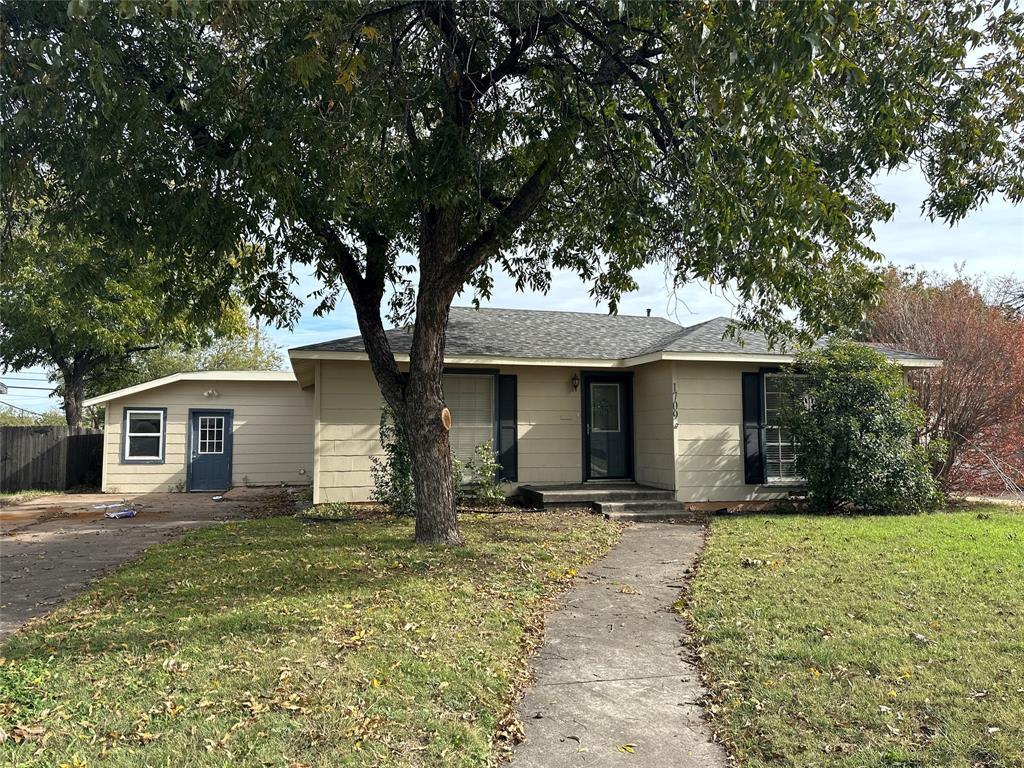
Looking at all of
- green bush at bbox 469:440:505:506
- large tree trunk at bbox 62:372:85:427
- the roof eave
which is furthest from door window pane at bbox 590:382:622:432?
large tree trunk at bbox 62:372:85:427

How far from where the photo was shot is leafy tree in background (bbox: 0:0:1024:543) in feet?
18.1

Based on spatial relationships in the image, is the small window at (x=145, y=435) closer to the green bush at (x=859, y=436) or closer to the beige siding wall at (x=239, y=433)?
the beige siding wall at (x=239, y=433)

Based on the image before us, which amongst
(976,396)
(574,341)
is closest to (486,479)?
(574,341)

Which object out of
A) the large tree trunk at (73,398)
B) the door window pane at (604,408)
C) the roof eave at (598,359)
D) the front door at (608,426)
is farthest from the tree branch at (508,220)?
the large tree trunk at (73,398)

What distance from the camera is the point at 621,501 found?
11438 millimetres

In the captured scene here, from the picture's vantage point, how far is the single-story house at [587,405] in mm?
11438

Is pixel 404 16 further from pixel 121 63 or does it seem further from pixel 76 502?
pixel 76 502

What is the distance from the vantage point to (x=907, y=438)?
11141 millimetres

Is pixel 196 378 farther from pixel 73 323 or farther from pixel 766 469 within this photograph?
pixel 766 469

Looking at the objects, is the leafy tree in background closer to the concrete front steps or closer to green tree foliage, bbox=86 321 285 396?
the concrete front steps

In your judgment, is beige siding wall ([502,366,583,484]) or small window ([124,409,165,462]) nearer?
beige siding wall ([502,366,583,484])

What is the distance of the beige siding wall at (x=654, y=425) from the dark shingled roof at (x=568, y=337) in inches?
18.6

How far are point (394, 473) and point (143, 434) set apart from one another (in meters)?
9.18

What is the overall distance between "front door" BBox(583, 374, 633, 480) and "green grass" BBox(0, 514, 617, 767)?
537cm
